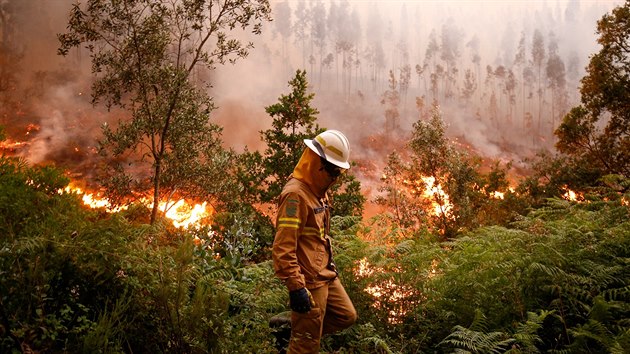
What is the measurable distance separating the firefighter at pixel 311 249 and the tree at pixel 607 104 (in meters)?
21.1

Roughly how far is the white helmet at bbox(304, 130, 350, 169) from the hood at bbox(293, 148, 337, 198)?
90 millimetres

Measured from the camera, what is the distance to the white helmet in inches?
189

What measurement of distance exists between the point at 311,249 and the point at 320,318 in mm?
775

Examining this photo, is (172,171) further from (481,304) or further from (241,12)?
(481,304)

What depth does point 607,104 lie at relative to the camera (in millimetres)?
20922

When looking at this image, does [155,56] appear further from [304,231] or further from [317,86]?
[317,86]

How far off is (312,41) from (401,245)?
128 meters

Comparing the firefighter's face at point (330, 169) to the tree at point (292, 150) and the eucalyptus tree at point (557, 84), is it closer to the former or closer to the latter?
the tree at point (292, 150)

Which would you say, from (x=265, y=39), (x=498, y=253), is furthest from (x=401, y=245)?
(x=265, y=39)

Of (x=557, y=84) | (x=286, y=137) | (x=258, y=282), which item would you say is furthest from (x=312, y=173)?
(x=557, y=84)

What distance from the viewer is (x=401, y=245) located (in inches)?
260


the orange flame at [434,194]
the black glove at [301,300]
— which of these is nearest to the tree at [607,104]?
the orange flame at [434,194]

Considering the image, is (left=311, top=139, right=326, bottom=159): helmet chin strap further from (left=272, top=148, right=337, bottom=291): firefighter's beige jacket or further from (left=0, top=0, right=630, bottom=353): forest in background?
(left=0, top=0, right=630, bottom=353): forest in background

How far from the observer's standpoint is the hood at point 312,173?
4879 mm
